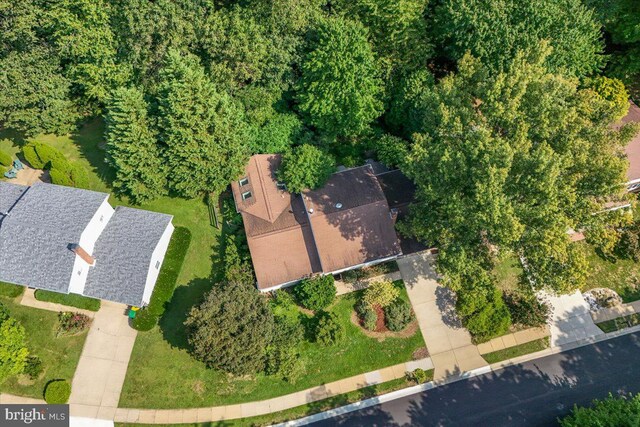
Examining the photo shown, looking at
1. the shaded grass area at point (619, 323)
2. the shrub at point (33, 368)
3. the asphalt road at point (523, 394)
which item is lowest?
the asphalt road at point (523, 394)

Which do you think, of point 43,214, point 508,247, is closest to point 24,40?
point 43,214

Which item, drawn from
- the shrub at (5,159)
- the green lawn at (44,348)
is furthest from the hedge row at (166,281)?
the shrub at (5,159)

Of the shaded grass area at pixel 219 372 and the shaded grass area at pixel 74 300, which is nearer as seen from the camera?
the shaded grass area at pixel 219 372

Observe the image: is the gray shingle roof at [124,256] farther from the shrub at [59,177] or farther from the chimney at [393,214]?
the chimney at [393,214]

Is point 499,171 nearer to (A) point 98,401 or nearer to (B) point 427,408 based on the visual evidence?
(B) point 427,408

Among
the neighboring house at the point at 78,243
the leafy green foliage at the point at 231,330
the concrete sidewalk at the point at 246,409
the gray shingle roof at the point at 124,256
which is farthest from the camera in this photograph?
the gray shingle roof at the point at 124,256

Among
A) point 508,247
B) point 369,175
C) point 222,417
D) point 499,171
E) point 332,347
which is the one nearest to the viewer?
point 499,171

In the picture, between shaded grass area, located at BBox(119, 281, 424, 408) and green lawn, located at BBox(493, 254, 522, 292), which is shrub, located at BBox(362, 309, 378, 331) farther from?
green lawn, located at BBox(493, 254, 522, 292)
